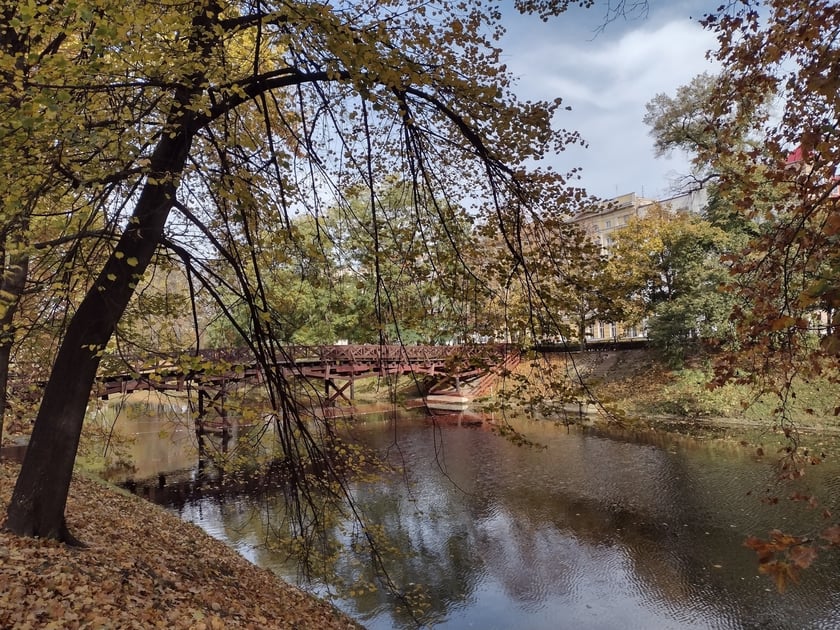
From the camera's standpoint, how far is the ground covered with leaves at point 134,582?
359cm

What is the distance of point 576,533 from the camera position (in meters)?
9.80

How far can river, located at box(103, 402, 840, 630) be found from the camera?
7.10m

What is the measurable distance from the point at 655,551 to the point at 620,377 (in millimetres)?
17271

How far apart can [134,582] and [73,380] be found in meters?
1.78

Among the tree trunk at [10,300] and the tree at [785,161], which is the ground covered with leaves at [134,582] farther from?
the tree at [785,161]

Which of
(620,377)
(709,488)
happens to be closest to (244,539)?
(709,488)

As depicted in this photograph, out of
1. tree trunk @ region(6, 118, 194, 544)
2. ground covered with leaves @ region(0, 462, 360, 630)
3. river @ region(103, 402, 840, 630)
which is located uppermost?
tree trunk @ region(6, 118, 194, 544)

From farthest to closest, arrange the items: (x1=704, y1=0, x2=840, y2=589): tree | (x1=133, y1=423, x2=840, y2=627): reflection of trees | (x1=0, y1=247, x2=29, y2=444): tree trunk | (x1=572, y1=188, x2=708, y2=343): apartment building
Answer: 1. (x1=572, y1=188, x2=708, y2=343): apartment building
2. (x1=133, y1=423, x2=840, y2=627): reflection of trees
3. (x1=0, y1=247, x2=29, y2=444): tree trunk
4. (x1=704, y1=0, x2=840, y2=589): tree

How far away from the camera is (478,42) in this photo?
4.91 metres

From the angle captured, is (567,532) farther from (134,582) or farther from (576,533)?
(134,582)

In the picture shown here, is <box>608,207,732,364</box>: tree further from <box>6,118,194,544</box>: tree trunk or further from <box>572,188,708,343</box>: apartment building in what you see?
<box>6,118,194,544</box>: tree trunk

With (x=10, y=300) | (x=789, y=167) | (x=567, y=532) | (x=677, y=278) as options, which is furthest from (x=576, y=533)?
(x=677, y=278)

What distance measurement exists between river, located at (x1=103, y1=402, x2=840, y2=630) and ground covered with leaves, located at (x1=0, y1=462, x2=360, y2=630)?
2.79ft

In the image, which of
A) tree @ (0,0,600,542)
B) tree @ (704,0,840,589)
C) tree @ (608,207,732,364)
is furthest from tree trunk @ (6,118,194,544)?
tree @ (608,207,732,364)
